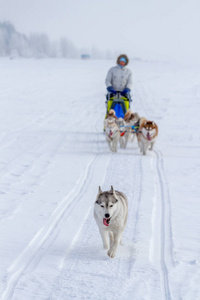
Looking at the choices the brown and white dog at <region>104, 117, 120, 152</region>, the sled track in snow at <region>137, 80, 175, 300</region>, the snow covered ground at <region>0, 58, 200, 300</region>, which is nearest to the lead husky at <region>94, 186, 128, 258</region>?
the snow covered ground at <region>0, 58, 200, 300</region>

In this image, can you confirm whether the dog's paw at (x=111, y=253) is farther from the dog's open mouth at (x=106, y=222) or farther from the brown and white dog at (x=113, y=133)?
the brown and white dog at (x=113, y=133)

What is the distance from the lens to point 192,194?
6.37 m

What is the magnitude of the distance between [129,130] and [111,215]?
18.7 ft

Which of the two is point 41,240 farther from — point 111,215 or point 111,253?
point 111,215

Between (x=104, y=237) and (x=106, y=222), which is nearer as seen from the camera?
(x=106, y=222)

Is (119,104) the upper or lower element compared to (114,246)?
lower

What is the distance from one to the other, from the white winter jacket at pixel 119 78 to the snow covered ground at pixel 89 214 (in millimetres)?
1261

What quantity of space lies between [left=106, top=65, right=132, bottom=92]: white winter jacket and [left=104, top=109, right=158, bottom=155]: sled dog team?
83 cm

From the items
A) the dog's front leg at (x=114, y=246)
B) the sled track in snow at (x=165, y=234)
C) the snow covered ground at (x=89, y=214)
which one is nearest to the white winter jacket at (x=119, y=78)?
the snow covered ground at (x=89, y=214)

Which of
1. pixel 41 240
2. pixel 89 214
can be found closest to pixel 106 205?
pixel 41 240

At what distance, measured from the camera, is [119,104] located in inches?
407

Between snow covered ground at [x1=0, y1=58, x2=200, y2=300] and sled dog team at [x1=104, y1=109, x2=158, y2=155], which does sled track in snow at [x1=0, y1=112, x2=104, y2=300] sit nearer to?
snow covered ground at [x1=0, y1=58, x2=200, y2=300]

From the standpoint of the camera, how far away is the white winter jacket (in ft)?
33.5

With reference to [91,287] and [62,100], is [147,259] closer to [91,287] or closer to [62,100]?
[91,287]
